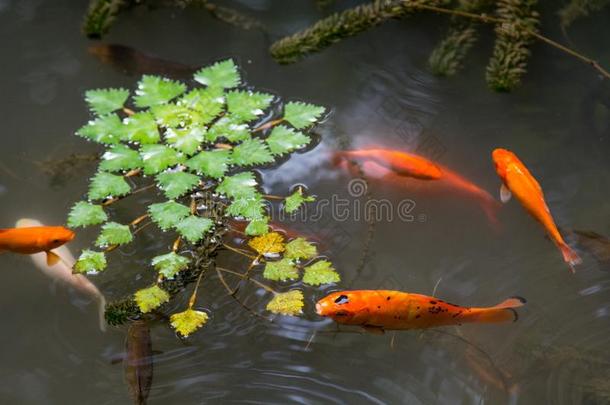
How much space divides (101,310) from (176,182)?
0.60 m

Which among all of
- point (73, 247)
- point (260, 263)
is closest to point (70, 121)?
point (73, 247)

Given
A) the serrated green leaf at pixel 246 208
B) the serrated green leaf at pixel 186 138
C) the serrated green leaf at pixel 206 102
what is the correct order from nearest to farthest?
the serrated green leaf at pixel 246 208 < the serrated green leaf at pixel 186 138 < the serrated green leaf at pixel 206 102

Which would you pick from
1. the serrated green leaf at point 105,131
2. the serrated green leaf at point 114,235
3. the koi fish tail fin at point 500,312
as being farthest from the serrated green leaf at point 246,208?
the koi fish tail fin at point 500,312

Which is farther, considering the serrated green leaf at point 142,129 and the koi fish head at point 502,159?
the koi fish head at point 502,159

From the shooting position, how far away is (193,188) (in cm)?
278

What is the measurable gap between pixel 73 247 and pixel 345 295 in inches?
48.4

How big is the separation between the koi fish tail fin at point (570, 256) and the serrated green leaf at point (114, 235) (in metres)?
1.75

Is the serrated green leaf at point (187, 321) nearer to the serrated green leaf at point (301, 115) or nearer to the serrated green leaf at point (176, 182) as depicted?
the serrated green leaf at point (176, 182)

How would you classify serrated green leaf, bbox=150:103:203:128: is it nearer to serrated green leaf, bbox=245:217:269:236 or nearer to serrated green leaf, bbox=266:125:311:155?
serrated green leaf, bbox=266:125:311:155

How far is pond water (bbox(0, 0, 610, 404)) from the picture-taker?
8.58 ft

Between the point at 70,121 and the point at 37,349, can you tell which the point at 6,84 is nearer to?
the point at 70,121

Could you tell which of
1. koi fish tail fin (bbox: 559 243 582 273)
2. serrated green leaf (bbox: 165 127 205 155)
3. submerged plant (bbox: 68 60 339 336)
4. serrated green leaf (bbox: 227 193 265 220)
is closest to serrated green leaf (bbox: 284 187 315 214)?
submerged plant (bbox: 68 60 339 336)

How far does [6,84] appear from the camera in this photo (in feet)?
11.2

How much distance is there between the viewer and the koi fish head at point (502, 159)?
2.94m
